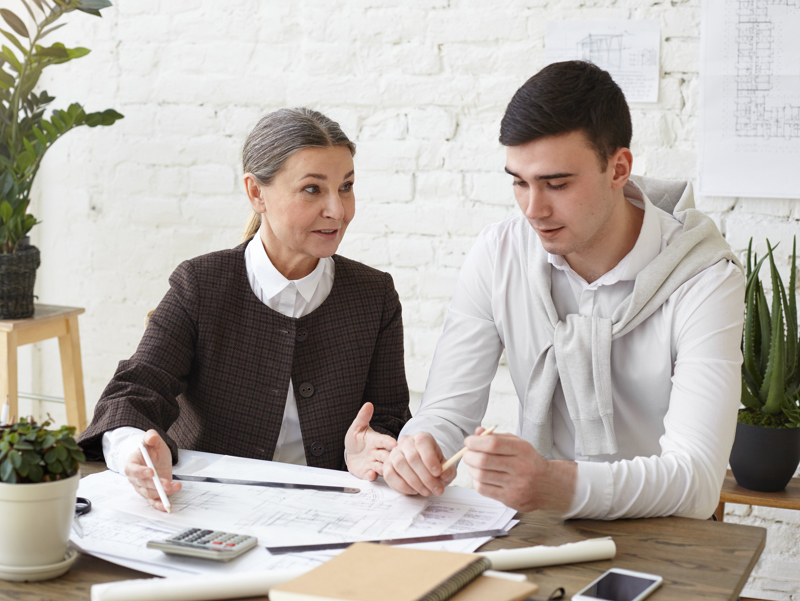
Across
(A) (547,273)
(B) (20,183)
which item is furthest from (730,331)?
(B) (20,183)

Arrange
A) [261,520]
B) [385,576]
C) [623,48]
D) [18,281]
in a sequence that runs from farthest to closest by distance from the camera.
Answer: [18,281] < [623,48] < [261,520] < [385,576]

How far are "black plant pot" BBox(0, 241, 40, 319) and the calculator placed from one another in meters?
1.79

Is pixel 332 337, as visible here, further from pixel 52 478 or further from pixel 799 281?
pixel 799 281

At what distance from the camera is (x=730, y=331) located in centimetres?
138

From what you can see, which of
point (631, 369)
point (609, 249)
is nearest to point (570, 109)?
point (609, 249)

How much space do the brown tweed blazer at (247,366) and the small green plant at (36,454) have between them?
538 millimetres

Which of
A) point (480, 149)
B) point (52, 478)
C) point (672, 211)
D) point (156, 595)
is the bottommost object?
point (156, 595)

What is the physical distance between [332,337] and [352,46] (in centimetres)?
133

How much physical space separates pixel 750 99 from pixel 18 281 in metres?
2.17

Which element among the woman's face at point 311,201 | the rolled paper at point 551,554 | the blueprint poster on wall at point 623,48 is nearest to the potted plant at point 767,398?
the blueprint poster on wall at point 623,48

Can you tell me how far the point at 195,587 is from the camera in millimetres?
874

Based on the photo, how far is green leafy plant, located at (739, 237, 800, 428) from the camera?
195 cm

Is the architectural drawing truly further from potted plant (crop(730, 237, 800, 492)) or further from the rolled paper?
the rolled paper

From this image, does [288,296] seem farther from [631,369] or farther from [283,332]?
[631,369]
